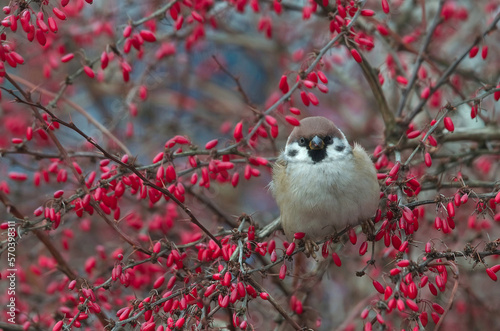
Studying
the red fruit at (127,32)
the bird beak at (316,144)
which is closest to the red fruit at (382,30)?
the bird beak at (316,144)

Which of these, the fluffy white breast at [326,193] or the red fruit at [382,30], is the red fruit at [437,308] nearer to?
the fluffy white breast at [326,193]

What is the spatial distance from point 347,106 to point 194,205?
3.33 m

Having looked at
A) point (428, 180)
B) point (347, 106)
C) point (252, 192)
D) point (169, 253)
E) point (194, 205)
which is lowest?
point (252, 192)

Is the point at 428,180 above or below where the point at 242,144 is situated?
below

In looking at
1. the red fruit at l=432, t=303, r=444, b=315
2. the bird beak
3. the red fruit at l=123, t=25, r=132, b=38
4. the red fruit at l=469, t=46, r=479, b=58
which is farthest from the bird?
the red fruit at l=123, t=25, r=132, b=38

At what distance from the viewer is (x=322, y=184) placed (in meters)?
3.06

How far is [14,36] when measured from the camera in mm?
4176

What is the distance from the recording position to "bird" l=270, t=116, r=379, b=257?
9.79 ft

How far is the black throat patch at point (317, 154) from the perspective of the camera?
3.18 m

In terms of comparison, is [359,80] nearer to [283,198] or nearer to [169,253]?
[283,198]

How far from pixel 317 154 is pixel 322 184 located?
0.72 feet

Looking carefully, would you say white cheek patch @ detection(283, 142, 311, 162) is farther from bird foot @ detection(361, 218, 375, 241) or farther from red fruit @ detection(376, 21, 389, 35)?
red fruit @ detection(376, 21, 389, 35)

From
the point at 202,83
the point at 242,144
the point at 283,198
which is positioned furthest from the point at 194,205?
the point at 202,83

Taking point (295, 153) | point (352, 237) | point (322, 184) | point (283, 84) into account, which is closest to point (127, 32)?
point (283, 84)
